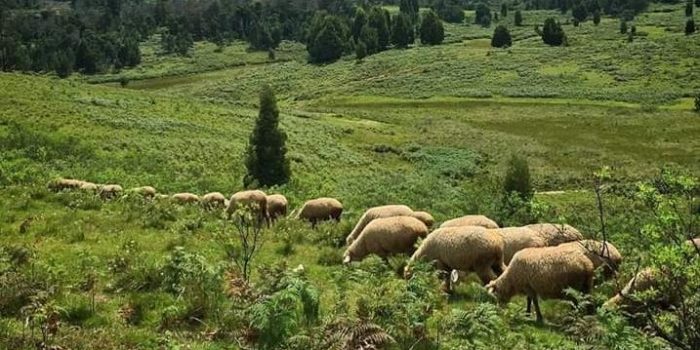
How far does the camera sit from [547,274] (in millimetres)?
14250

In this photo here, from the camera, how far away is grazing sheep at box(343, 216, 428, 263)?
18297mm

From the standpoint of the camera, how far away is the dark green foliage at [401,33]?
16212 centimetres

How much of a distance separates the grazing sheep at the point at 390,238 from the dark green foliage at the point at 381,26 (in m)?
145

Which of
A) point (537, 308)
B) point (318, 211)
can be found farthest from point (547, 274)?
point (318, 211)

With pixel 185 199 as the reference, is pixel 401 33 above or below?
above

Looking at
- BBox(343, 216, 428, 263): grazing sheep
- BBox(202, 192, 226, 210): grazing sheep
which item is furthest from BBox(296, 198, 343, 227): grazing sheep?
BBox(343, 216, 428, 263): grazing sheep

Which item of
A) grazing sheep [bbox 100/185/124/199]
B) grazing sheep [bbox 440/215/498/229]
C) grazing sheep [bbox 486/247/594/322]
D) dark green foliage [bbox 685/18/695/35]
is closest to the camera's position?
grazing sheep [bbox 486/247/594/322]

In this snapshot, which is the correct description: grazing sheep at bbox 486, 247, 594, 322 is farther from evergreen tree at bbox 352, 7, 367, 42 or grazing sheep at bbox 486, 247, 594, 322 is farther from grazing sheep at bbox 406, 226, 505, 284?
evergreen tree at bbox 352, 7, 367, 42

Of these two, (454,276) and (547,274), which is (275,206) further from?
(547,274)

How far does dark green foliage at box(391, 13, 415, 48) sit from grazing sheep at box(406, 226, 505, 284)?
14940cm

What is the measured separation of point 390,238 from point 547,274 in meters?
5.24

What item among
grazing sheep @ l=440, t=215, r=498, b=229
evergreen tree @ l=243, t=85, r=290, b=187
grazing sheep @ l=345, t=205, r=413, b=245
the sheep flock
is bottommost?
evergreen tree @ l=243, t=85, r=290, b=187

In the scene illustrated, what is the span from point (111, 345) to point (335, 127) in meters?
64.5

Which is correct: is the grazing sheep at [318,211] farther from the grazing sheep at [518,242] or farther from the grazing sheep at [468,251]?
the grazing sheep at [468,251]
